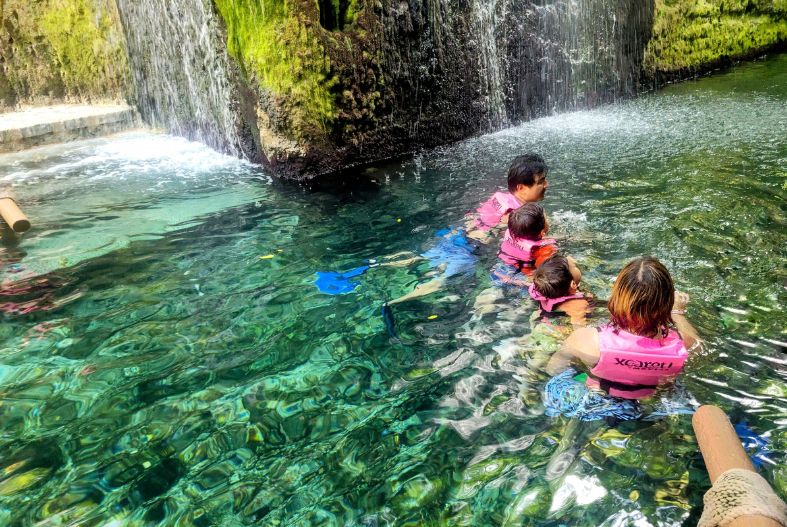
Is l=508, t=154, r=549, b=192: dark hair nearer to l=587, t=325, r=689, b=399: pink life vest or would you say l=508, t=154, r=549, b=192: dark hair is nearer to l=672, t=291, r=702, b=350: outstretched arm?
l=672, t=291, r=702, b=350: outstretched arm

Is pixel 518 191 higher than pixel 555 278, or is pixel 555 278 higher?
pixel 518 191

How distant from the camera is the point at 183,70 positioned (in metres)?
8.79

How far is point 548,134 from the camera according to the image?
8242 mm

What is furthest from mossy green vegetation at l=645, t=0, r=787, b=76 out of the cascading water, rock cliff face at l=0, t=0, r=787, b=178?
the cascading water

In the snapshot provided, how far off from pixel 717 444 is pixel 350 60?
572 cm

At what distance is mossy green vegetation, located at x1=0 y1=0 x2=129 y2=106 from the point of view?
10.8 m

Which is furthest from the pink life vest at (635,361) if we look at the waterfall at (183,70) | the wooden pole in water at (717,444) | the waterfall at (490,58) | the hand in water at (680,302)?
the waterfall at (490,58)

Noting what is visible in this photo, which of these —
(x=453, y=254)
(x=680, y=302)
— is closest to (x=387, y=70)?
(x=453, y=254)

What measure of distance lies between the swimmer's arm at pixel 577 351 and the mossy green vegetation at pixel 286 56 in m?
4.36

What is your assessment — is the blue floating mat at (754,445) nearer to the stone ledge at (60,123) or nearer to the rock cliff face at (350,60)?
the rock cliff face at (350,60)

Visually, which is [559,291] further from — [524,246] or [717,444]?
[717,444]

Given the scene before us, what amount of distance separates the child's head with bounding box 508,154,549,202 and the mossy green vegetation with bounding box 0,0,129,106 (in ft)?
29.1

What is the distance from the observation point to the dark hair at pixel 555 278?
A: 11.8 ft

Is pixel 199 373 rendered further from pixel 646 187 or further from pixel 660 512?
pixel 646 187
